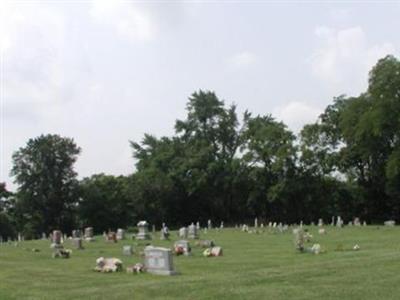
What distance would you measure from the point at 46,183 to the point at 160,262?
6070 centimetres

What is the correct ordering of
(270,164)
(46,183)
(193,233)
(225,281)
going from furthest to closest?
(46,183) → (270,164) → (193,233) → (225,281)

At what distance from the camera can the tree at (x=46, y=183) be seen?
242ft

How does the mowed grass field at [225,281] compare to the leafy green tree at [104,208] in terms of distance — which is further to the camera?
the leafy green tree at [104,208]

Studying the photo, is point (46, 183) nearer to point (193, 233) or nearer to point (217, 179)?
point (217, 179)

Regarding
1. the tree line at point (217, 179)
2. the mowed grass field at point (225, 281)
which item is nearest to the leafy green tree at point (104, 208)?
the tree line at point (217, 179)

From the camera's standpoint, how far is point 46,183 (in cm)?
7588

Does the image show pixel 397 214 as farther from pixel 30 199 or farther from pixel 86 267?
pixel 86 267

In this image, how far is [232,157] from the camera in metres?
75.6

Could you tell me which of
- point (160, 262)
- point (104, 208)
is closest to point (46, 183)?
point (104, 208)

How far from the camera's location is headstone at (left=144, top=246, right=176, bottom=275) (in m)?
17.2

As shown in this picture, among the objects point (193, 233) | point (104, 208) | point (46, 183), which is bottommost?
point (193, 233)

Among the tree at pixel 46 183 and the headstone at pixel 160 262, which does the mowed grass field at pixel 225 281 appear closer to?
the headstone at pixel 160 262

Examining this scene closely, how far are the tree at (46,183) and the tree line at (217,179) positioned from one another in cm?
12

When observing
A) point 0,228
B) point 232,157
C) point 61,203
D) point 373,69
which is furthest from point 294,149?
point 0,228
